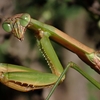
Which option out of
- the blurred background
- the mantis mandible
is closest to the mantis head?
the mantis mandible

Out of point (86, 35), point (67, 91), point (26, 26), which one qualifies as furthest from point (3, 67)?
point (86, 35)

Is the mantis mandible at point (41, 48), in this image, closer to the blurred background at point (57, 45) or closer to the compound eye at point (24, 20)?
A: the compound eye at point (24, 20)

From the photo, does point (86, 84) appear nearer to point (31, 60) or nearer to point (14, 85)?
point (31, 60)

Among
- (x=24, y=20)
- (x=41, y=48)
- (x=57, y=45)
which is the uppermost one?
(x=24, y=20)

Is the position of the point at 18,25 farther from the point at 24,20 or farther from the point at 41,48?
the point at 41,48

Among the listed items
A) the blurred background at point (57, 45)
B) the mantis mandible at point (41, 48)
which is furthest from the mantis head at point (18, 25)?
the blurred background at point (57, 45)

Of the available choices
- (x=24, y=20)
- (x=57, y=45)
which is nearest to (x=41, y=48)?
(x=24, y=20)
